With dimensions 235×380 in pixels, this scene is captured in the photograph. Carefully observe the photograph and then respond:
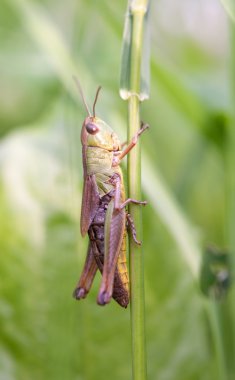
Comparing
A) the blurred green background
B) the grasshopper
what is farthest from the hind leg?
the blurred green background

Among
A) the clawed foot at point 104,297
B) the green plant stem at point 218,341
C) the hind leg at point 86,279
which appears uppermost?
the hind leg at point 86,279

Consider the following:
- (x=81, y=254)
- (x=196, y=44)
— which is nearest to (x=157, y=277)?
(x=81, y=254)

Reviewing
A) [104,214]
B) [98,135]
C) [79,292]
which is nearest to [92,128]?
[98,135]

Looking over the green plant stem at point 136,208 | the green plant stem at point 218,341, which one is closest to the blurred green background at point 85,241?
the green plant stem at point 218,341

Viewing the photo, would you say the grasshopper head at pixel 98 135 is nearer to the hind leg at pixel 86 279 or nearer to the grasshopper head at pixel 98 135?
the grasshopper head at pixel 98 135

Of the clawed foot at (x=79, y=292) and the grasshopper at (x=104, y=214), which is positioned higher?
the grasshopper at (x=104, y=214)

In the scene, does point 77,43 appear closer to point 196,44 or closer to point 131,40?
point 131,40

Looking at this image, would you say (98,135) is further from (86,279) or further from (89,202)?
(86,279)
